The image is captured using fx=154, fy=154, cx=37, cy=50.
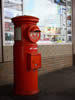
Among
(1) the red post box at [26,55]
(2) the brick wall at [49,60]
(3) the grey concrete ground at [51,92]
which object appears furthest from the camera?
(2) the brick wall at [49,60]

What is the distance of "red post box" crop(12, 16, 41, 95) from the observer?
2658 mm

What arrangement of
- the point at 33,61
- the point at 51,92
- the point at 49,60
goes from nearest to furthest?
the point at 33,61, the point at 51,92, the point at 49,60

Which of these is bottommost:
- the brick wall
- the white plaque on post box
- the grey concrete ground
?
the grey concrete ground

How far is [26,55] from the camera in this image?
270cm

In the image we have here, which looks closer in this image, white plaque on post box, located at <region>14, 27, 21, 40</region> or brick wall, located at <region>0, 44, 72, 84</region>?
white plaque on post box, located at <region>14, 27, 21, 40</region>

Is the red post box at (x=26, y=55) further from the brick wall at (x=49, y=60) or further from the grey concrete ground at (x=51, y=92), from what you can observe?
the brick wall at (x=49, y=60)

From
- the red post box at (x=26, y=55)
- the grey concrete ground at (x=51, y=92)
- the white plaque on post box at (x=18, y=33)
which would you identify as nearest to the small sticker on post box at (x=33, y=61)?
the red post box at (x=26, y=55)

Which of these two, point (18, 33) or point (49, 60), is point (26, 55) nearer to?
point (18, 33)

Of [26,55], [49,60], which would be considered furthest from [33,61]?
[49,60]

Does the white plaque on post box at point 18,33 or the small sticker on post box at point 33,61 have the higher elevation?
the white plaque on post box at point 18,33

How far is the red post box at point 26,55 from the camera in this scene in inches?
105

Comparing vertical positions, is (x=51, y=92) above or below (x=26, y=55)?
below

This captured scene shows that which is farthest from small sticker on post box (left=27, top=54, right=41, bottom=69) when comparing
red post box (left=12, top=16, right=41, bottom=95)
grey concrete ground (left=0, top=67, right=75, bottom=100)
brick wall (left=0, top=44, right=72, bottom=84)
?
brick wall (left=0, top=44, right=72, bottom=84)

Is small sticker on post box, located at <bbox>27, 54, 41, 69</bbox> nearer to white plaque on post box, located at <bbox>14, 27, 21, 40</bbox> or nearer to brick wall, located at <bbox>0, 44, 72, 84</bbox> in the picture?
white plaque on post box, located at <bbox>14, 27, 21, 40</bbox>
